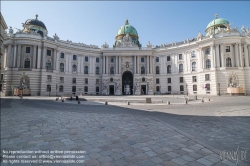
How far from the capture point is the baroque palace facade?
3822 cm

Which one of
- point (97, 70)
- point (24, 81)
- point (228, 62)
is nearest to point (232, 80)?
point (228, 62)

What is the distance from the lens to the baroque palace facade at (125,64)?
3822 centimetres

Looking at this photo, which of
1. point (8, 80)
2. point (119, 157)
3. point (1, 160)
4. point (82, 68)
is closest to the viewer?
point (1, 160)

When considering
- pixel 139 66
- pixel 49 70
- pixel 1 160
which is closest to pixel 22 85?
pixel 49 70

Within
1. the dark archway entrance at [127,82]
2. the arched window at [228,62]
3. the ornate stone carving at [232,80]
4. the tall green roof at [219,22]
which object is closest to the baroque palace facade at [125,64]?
the dark archway entrance at [127,82]

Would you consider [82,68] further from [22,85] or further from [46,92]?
[22,85]

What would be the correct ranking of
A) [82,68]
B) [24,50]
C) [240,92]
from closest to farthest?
[240,92] → [24,50] → [82,68]

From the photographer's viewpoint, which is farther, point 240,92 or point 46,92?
point 46,92

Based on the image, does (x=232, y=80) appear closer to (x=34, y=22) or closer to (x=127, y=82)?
(x=127, y=82)

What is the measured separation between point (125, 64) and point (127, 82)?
744 centimetres

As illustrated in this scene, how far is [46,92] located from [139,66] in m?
34.2

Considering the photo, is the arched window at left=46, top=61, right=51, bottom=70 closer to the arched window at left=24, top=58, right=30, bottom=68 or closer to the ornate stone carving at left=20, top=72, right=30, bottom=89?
the arched window at left=24, top=58, right=30, bottom=68

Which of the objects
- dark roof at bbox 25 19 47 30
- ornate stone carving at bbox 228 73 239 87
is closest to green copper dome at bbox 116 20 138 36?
dark roof at bbox 25 19 47 30

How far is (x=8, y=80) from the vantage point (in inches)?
1465
